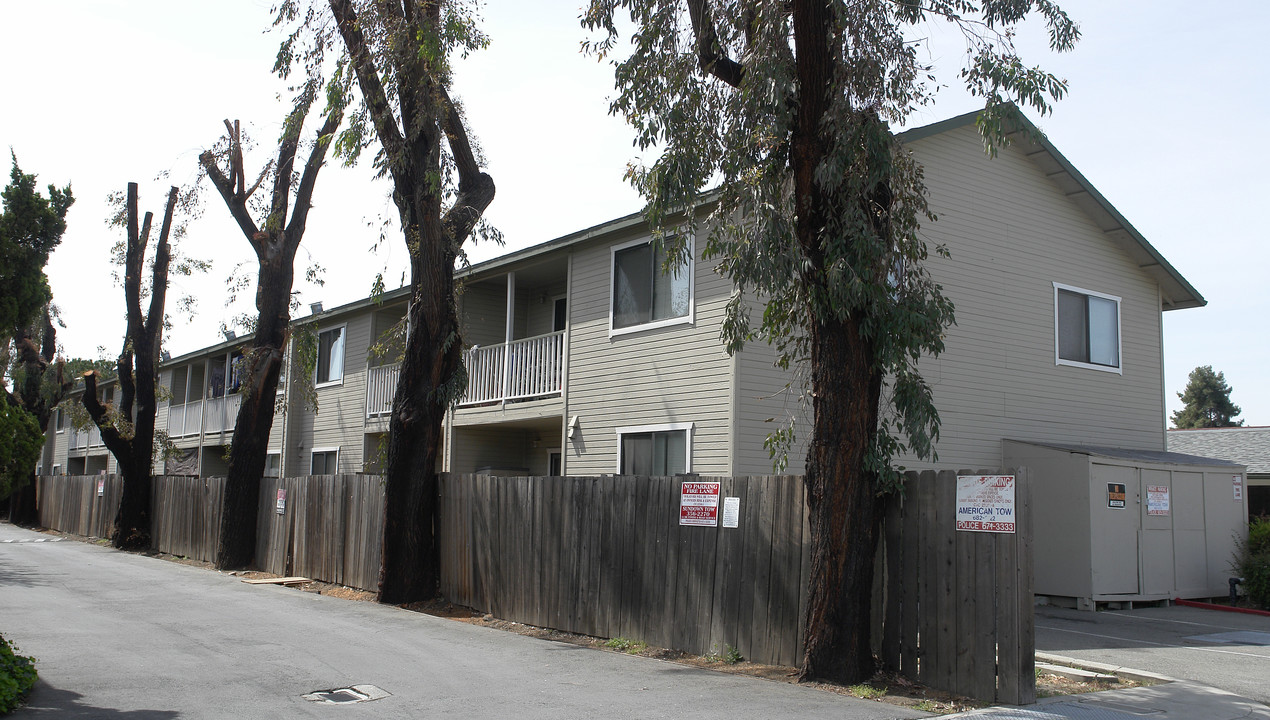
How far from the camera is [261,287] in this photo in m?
21.0

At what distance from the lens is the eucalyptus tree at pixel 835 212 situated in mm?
8742

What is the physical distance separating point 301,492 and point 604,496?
352 inches

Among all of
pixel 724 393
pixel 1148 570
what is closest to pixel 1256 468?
pixel 1148 570

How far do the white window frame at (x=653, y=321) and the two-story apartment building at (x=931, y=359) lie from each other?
0.03 metres

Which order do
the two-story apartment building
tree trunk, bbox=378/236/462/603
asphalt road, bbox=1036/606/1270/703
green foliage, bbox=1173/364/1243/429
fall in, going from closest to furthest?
asphalt road, bbox=1036/606/1270/703 < tree trunk, bbox=378/236/462/603 < the two-story apartment building < green foliage, bbox=1173/364/1243/429

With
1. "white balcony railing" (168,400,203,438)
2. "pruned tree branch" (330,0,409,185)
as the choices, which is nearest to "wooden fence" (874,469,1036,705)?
"pruned tree branch" (330,0,409,185)

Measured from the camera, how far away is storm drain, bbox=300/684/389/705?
8.02 metres

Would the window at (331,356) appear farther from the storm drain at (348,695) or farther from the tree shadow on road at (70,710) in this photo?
the tree shadow on road at (70,710)

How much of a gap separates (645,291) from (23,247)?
30.4 feet

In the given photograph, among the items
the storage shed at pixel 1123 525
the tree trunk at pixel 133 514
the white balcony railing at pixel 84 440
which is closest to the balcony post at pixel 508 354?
the storage shed at pixel 1123 525

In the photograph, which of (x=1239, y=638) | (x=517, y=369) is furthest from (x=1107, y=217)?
(x=517, y=369)

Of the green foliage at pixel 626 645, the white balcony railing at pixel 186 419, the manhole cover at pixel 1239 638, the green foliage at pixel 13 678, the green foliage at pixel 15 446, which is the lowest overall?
the manhole cover at pixel 1239 638

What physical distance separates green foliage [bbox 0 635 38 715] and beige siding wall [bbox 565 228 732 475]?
876cm

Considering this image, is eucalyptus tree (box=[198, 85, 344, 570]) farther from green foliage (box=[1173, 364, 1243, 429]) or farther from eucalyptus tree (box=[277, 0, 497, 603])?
green foliage (box=[1173, 364, 1243, 429])
